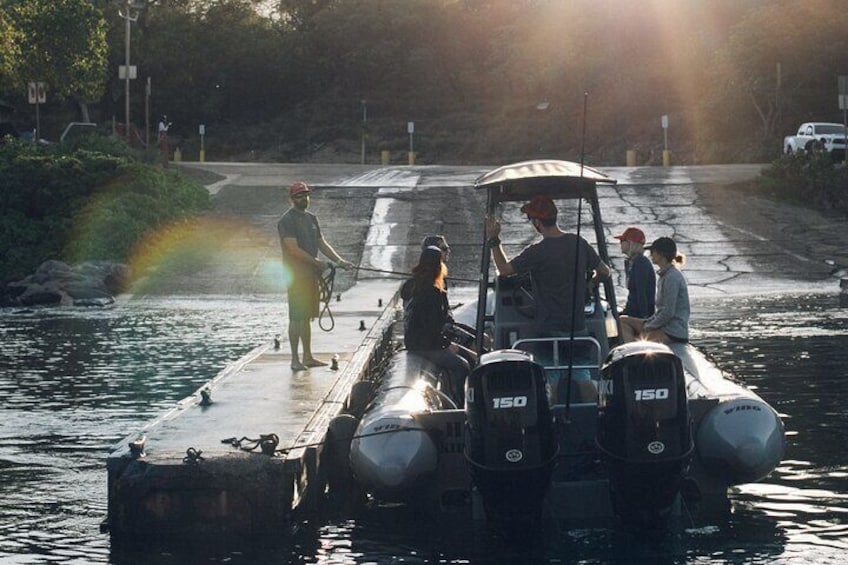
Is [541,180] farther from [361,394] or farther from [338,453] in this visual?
[338,453]

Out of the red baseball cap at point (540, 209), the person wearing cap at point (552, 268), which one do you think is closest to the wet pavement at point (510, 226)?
the person wearing cap at point (552, 268)

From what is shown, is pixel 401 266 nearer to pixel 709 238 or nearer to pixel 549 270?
pixel 709 238

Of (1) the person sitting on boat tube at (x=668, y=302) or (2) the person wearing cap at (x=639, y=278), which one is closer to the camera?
(1) the person sitting on boat tube at (x=668, y=302)

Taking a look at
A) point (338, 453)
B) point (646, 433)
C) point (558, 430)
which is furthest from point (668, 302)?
point (646, 433)

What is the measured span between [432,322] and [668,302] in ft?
6.54

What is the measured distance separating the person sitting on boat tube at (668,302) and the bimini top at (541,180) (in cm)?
81

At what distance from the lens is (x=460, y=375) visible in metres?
13.4

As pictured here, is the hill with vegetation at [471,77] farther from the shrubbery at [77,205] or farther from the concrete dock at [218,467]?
the concrete dock at [218,467]

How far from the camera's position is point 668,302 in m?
13.0

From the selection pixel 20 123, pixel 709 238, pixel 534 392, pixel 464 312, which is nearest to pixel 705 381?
pixel 534 392

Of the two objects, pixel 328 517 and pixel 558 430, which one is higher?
pixel 558 430

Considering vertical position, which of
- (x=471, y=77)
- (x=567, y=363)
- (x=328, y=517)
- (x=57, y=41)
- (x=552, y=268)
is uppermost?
(x=471, y=77)

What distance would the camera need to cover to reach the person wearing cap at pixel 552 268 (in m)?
11.7

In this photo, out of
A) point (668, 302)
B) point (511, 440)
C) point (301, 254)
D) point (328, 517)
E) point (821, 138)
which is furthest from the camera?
point (821, 138)
